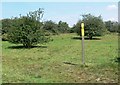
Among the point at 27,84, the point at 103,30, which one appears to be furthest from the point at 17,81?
the point at 103,30

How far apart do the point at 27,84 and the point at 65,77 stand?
4.81 ft

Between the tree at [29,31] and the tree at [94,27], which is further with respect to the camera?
the tree at [94,27]

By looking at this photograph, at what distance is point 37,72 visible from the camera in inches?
375

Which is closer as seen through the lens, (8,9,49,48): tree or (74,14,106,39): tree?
(8,9,49,48): tree

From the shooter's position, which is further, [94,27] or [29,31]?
[94,27]

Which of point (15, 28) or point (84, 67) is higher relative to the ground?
point (15, 28)

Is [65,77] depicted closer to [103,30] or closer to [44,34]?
[44,34]

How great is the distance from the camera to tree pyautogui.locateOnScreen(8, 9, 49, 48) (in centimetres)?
2284

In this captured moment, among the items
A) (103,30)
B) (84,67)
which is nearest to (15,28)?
(84,67)

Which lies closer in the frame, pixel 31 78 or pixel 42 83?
pixel 42 83

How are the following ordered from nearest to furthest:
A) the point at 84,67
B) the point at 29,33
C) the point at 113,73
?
the point at 113,73, the point at 84,67, the point at 29,33

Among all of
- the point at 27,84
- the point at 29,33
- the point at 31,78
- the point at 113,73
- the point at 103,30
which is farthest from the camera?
the point at 103,30

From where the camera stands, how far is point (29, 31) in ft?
75.6

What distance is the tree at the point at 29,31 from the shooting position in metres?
22.8
